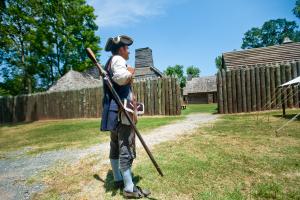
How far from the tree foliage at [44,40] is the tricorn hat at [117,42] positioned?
74.2ft

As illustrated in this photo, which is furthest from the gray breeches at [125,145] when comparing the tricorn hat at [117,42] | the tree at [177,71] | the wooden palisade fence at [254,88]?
the tree at [177,71]

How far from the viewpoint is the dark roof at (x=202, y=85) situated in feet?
157

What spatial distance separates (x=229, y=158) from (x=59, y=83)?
21.6m

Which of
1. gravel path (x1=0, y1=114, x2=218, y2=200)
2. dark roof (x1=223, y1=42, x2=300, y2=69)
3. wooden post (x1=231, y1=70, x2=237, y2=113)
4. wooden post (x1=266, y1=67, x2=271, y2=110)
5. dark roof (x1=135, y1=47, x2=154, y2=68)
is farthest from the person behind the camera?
dark roof (x1=135, y1=47, x2=154, y2=68)

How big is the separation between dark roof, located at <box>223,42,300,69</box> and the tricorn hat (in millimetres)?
19450

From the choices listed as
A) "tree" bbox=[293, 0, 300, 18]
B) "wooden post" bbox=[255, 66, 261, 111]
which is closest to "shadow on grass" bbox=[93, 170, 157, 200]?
"wooden post" bbox=[255, 66, 261, 111]

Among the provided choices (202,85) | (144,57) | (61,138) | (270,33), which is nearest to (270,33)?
(270,33)

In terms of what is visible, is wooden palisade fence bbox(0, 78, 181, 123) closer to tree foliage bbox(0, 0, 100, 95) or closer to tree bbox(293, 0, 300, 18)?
tree foliage bbox(0, 0, 100, 95)

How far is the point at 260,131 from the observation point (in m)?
6.69

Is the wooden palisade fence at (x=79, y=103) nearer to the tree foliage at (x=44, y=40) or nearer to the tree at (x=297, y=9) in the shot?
the tree foliage at (x=44, y=40)

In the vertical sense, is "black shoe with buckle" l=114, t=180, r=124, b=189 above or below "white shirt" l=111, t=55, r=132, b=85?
below

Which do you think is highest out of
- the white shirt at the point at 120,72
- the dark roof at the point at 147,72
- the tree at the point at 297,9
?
the tree at the point at 297,9

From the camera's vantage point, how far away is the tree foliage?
23969 mm

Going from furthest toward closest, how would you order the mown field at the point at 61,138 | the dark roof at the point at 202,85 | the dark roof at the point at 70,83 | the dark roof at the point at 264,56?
the dark roof at the point at 202,85 → the dark roof at the point at 70,83 → the dark roof at the point at 264,56 → the mown field at the point at 61,138
